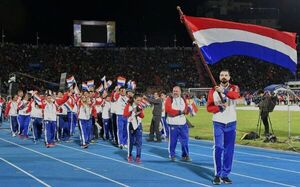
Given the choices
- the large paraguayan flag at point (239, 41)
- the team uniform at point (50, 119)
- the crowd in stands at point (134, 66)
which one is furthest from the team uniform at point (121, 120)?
the crowd in stands at point (134, 66)

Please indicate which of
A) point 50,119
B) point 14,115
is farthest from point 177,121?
point 14,115

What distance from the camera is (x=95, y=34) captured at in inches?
2469

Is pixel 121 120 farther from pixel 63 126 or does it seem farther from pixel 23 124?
pixel 23 124

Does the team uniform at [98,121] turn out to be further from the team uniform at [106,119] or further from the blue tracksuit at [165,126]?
the blue tracksuit at [165,126]

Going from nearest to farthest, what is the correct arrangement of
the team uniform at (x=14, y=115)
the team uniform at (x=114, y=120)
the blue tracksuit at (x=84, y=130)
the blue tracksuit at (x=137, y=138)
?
the blue tracksuit at (x=137, y=138) < the blue tracksuit at (x=84, y=130) < the team uniform at (x=114, y=120) < the team uniform at (x=14, y=115)

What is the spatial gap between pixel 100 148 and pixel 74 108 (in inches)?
152

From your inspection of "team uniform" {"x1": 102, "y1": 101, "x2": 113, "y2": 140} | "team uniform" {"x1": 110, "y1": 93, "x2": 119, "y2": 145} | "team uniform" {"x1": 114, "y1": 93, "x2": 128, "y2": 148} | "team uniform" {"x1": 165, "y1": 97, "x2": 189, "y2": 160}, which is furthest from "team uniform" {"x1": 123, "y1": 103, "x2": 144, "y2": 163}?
"team uniform" {"x1": 102, "y1": 101, "x2": 113, "y2": 140}

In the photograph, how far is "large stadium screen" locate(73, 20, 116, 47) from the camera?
204 feet

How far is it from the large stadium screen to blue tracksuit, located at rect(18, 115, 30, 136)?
39.8 meters

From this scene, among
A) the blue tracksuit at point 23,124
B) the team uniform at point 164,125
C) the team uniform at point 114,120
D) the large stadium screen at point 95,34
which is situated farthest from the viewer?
the large stadium screen at point 95,34

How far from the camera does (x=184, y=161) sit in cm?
1269

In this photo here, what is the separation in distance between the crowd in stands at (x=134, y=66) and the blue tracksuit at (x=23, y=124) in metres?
35.7

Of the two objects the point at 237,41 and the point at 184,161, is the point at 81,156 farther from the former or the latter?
the point at 237,41

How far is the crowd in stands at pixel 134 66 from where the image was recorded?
205ft
